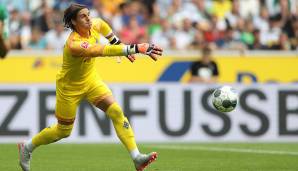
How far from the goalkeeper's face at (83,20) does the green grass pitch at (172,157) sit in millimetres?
2065

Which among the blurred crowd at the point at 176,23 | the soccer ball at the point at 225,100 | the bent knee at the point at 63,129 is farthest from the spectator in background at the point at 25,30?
the bent knee at the point at 63,129

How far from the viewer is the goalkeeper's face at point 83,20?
11250mm

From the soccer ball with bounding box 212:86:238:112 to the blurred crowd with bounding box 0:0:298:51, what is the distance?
23.1 feet

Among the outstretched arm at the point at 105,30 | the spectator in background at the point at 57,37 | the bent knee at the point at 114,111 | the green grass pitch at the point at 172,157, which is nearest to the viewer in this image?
the bent knee at the point at 114,111

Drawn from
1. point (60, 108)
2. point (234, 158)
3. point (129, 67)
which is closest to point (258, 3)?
point (129, 67)

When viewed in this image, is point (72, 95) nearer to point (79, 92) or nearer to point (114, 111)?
point (79, 92)

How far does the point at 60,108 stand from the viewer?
1155 centimetres

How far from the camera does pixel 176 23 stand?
72.3 ft

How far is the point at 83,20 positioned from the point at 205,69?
8070 mm

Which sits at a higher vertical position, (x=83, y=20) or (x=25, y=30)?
(x=25, y=30)

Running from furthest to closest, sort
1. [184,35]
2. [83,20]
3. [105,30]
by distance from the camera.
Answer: [184,35]
[105,30]
[83,20]

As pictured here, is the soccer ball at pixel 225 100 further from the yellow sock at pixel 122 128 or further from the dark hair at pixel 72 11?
the dark hair at pixel 72 11

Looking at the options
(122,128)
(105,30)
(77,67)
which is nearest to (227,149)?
(105,30)

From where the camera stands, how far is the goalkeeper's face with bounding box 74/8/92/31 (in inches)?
443
